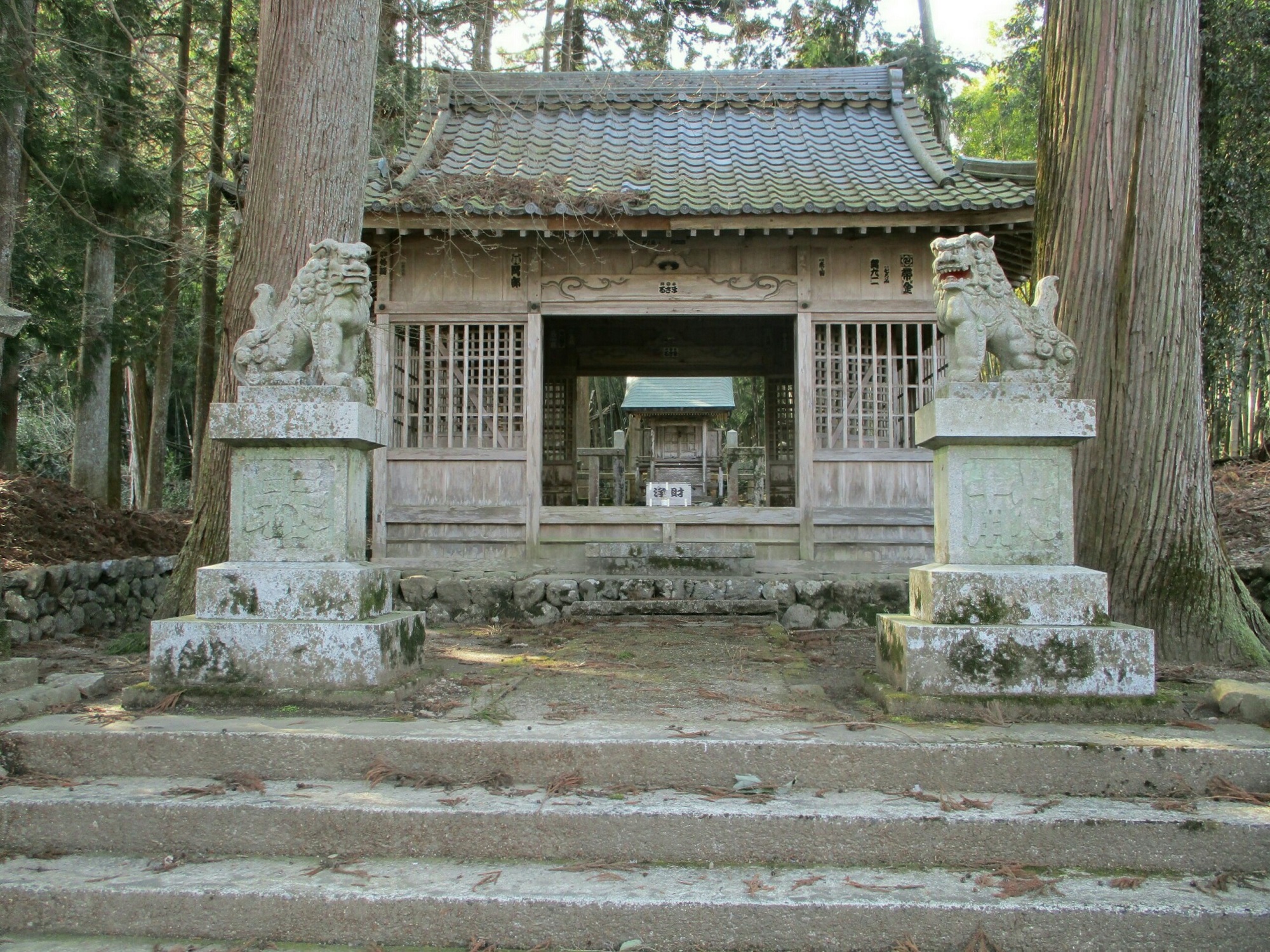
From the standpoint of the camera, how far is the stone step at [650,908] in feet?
7.57

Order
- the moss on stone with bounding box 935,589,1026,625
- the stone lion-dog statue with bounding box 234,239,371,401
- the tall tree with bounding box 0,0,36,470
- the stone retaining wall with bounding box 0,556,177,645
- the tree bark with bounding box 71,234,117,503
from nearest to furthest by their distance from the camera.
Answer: the moss on stone with bounding box 935,589,1026,625 < the stone lion-dog statue with bounding box 234,239,371,401 < the stone retaining wall with bounding box 0,556,177,645 < the tall tree with bounding box 0,0,36,470 < the tree bark with bounding box 71,234,117,503

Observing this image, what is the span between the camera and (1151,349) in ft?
15.1

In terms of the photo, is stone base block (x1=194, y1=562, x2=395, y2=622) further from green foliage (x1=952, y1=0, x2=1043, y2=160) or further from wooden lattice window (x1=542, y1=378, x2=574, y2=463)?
green foliage (x1=952, y1=0, x2=1043, y2=160)

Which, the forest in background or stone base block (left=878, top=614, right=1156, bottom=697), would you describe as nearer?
stone base block (left=878, top=614, right=1156, bottom=697)

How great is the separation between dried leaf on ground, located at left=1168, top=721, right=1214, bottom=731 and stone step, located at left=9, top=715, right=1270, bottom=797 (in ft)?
0.12

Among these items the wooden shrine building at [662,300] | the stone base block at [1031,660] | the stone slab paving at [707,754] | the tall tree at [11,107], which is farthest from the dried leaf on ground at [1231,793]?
the tall tree at [11,107]

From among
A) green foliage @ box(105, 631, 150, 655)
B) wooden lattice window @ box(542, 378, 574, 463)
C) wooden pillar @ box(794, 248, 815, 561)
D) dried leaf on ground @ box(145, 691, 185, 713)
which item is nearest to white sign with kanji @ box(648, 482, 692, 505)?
wooden lattice window @ box(542, 378, 574, 463)

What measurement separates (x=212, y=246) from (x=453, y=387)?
4.02 m

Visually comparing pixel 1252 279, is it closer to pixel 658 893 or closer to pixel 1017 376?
pixel 1017 376

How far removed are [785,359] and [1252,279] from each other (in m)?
6.02

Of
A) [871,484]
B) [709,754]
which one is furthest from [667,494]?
[709,754]

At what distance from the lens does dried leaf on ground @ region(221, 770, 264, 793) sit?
297 cm

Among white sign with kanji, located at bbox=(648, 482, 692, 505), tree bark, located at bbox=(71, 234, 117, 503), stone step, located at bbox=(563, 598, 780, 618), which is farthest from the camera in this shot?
white sign with kanji, located at bbox=(648, 482, 692, 505)

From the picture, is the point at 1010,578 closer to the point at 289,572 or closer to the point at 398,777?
the point at 398,777
